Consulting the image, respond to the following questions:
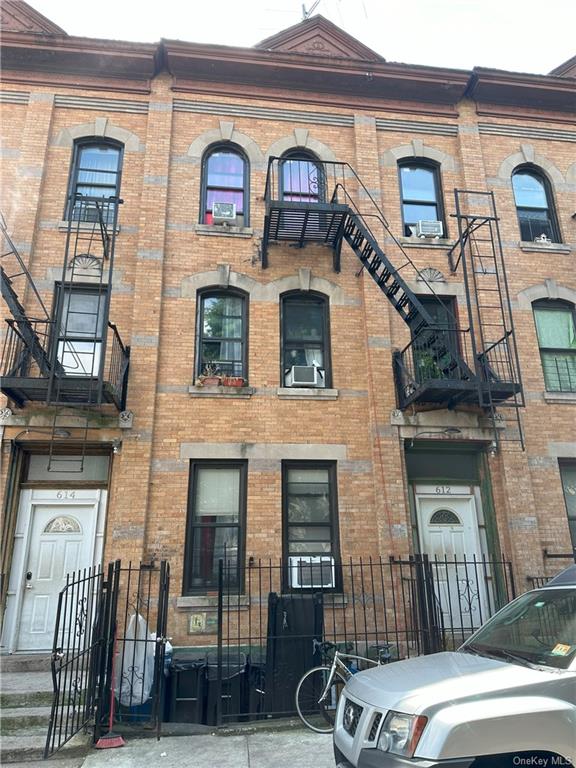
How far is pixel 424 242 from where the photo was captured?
447 inches

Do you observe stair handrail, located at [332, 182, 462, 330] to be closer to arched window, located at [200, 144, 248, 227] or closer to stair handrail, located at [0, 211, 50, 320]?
arched window, located at [200, 144, 248, 227]

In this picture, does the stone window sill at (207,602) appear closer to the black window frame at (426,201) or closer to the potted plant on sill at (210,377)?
the potted plant on sill at (210,377)

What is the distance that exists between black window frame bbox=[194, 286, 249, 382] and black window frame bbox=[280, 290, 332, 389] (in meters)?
0.68

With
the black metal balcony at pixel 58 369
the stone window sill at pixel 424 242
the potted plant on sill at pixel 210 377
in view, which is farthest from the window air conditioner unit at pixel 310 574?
the stone window sill at pixel 424 242

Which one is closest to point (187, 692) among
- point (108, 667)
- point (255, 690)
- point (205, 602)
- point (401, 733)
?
point (255, 690)

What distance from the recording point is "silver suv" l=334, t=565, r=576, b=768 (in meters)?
3.49

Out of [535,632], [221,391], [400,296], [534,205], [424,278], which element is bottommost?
[535,632]

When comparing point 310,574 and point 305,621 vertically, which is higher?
point 310,574

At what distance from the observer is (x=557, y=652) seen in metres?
4.03

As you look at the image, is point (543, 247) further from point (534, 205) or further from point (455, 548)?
point (455, 548)

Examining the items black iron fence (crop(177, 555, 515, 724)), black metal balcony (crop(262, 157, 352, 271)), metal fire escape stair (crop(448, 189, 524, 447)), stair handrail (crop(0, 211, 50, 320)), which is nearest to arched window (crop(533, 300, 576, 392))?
metal fire escape stair (crop(448, 189, 524, 447))

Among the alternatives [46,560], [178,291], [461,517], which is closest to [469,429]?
[461,517]

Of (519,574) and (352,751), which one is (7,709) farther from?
(519,574)

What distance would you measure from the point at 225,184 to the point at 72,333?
4.42 metres
